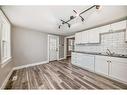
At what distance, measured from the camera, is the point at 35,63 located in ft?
15.9

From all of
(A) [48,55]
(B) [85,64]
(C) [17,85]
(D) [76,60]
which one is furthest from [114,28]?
(A) [48,55]

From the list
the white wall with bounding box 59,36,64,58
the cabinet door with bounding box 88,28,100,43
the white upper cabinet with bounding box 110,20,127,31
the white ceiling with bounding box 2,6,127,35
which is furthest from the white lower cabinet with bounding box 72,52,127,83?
the white wall with bounding box 59,36,64,58

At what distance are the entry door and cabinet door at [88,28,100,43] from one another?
2830 millimetres

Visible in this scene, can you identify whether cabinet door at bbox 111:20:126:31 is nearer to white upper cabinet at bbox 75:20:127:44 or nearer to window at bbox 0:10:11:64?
white upper cabinet at bbox 75:20:127:44

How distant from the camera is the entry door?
584 cm

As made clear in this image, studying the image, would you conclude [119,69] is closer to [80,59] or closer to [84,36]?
[80,59]

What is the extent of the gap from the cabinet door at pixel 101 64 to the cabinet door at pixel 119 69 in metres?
0.18

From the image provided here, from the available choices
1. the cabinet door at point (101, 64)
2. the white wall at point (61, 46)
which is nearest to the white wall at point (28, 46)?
the white wall at point (61, 46)

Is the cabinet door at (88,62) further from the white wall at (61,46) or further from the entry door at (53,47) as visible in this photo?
the white wall at (61,46)

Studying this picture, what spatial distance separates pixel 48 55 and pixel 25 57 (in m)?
1.63

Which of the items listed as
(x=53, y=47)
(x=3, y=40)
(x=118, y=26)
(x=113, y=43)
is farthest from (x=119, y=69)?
(x=53, y=47)

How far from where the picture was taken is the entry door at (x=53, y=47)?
5.84 m
